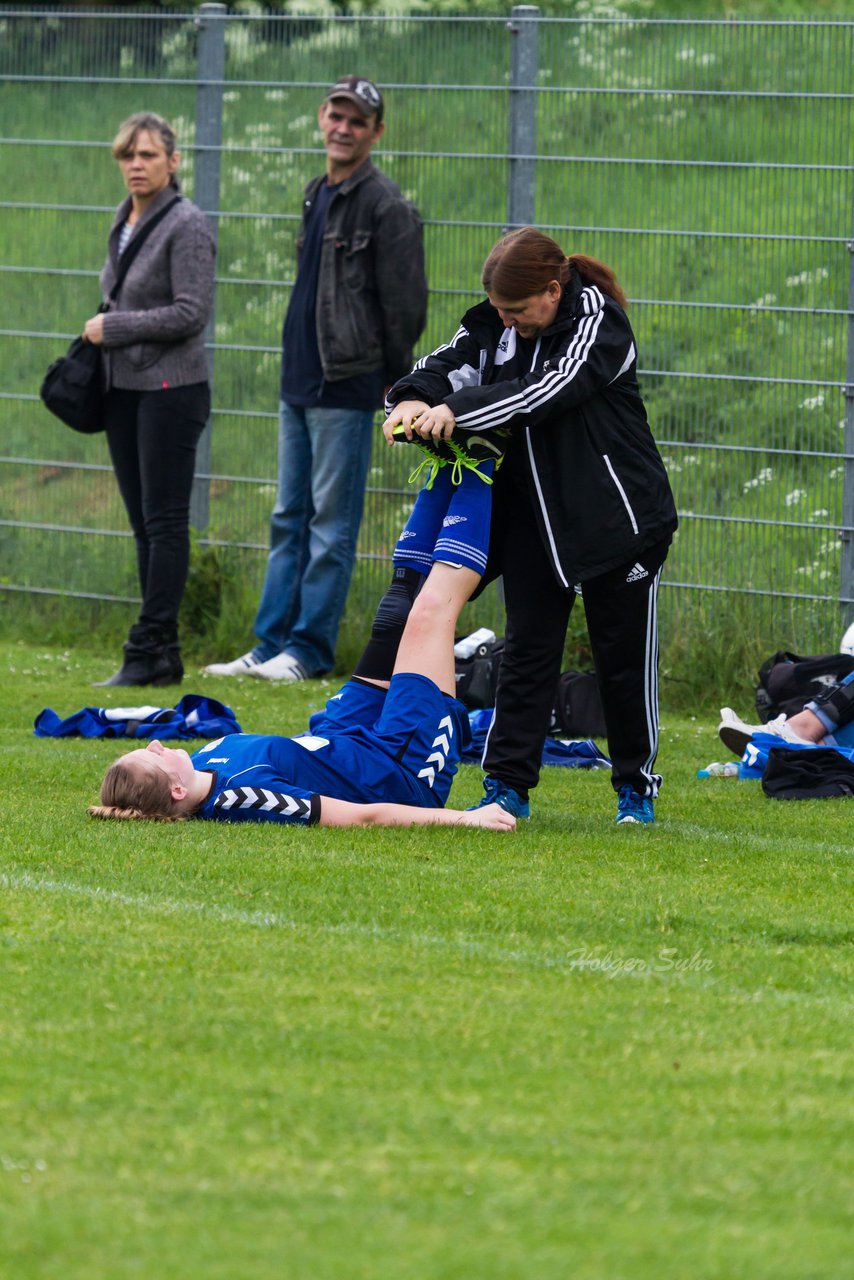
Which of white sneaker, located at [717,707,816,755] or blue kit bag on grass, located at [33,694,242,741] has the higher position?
white sneaker, located at [717,707,816,755]

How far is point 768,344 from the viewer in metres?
10.3

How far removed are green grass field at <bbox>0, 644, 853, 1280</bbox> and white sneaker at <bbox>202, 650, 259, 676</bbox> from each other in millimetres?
4301

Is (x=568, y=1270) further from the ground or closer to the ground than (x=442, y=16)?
closer to the ground

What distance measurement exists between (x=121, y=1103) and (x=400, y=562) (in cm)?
342

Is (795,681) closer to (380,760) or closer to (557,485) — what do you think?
(557,485)

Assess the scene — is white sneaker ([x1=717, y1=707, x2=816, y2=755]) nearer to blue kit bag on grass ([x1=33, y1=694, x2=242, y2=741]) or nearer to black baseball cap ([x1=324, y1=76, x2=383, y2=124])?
blue kit bag on grass ([x1=33, y1=694, x2=242, y2=741])

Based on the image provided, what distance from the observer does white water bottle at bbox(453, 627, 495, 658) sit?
30.8 ft

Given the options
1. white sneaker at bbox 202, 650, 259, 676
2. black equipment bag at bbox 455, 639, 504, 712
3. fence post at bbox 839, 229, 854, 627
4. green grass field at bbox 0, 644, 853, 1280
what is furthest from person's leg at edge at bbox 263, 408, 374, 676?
green grass field at bbox 0, 644, 853, 1280

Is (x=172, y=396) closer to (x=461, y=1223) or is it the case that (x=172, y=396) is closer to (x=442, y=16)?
(x=442, y=16)

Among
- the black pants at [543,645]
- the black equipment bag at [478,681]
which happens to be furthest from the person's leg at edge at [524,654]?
the black equipment bag at [478,681]

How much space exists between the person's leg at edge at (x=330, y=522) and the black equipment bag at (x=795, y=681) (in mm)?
2711

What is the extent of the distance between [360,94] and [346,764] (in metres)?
4.86

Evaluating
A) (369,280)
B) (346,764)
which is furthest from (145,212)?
(346,764)

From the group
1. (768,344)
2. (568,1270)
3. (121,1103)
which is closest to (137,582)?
(768,344)
